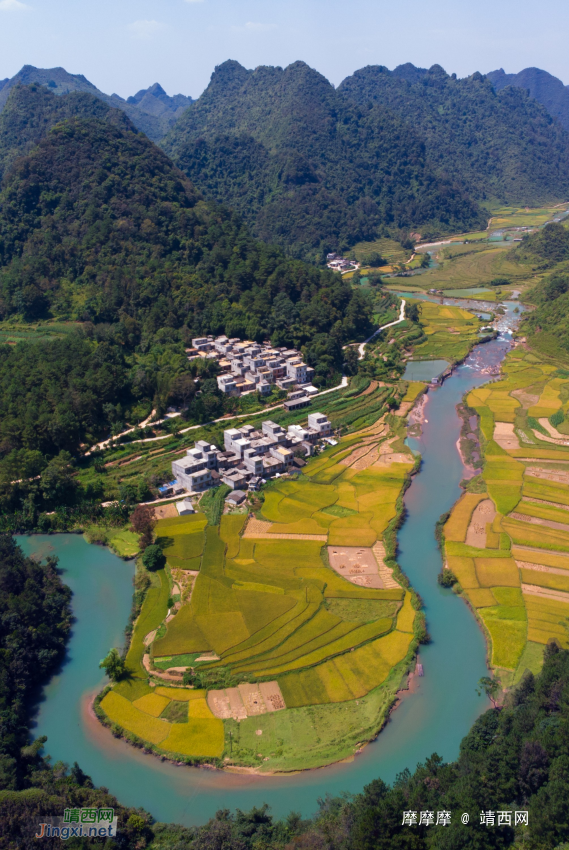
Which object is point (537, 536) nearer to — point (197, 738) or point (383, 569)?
point (383, 569)

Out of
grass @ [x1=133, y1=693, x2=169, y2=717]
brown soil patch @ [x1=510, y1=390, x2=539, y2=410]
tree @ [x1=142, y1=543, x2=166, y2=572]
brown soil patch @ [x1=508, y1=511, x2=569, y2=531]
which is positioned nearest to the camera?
grass @ [x1=133, y1=693, x2=169, y2=717]

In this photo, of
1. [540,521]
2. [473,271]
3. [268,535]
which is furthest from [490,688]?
[473,271]

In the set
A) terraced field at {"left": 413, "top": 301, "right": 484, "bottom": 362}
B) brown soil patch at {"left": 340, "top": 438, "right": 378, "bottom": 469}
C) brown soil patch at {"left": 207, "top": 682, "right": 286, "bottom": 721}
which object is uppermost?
terraced field at {"left": 413, "top": 301, "right": 484, "bottom": 362}

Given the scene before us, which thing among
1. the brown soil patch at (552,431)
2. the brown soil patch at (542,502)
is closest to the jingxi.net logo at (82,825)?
the brown soil patch at (542,502)

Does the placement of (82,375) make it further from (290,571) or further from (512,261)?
(512,261)

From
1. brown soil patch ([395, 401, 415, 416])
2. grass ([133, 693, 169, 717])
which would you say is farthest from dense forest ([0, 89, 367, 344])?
grass ([133, 693, 169, 717])

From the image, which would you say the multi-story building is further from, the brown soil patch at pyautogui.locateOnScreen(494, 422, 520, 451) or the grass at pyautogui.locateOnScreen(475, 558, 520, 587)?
the grass at pyautogui.locateOnScreen(475, 558, 520, 587)
